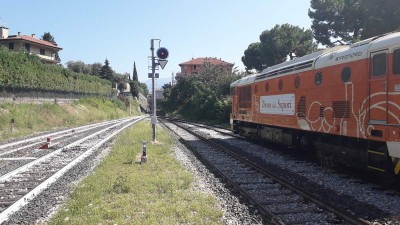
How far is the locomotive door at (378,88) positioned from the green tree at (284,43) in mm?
42495

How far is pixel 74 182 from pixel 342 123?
7644 millimetres

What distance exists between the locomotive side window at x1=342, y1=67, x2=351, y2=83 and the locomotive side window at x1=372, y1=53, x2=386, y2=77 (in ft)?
3.50

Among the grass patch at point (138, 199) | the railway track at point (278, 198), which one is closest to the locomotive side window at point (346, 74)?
the railway track at point (278, 198)

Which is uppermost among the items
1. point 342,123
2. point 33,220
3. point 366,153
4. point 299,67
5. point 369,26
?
point 369,26

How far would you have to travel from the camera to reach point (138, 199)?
28.8 feet

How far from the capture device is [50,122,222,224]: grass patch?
733cm

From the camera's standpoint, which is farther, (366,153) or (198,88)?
(198,88)

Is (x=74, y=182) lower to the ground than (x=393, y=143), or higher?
lower

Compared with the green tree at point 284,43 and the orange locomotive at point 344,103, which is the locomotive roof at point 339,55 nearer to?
the orange locomotive at point 344,103

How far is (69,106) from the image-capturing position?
53375mm

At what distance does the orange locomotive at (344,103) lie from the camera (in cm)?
889

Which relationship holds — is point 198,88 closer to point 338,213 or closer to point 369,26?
point 369,26

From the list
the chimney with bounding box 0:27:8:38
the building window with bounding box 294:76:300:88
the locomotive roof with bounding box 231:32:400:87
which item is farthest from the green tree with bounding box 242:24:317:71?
the chimney with bounding box 0:27:8:38

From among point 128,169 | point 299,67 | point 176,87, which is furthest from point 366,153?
point 176,87
